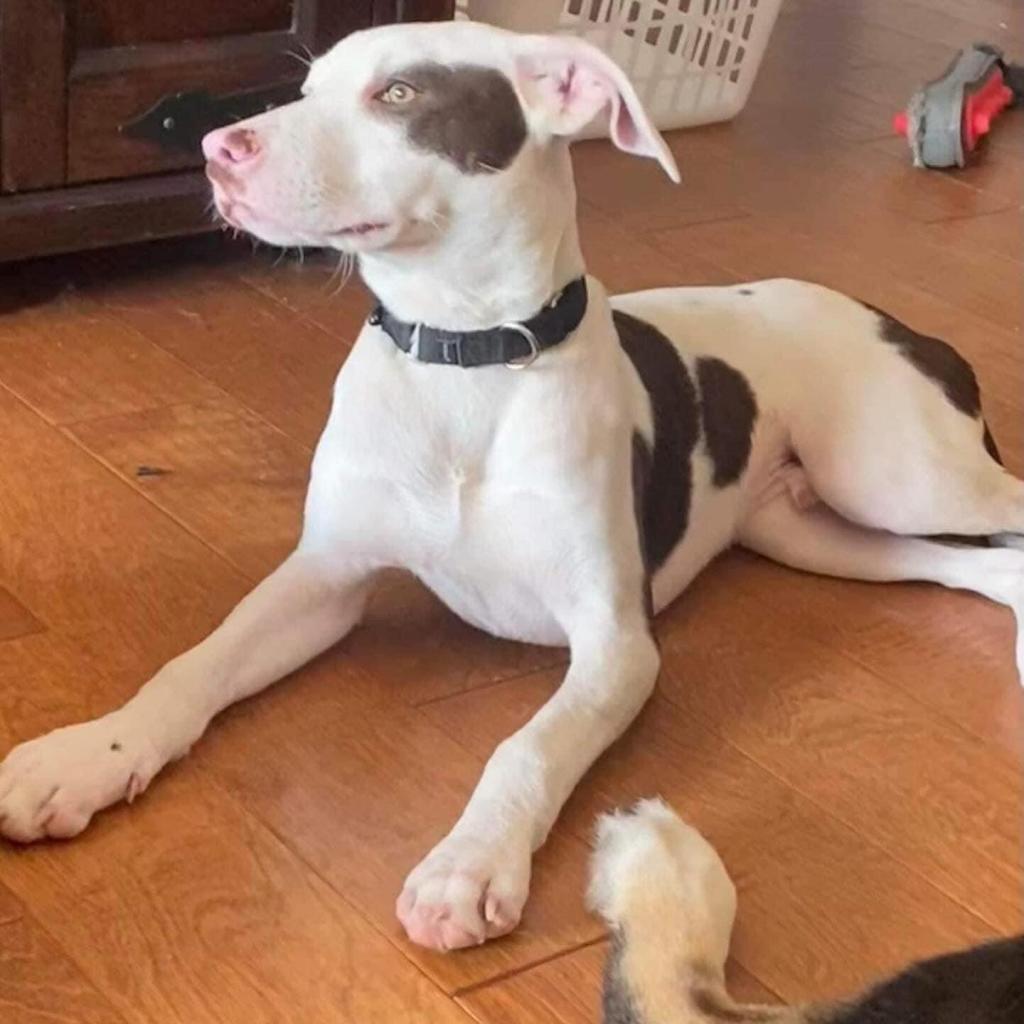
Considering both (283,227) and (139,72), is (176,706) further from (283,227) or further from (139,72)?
(139,72)

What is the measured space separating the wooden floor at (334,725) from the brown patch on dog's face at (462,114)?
501mm

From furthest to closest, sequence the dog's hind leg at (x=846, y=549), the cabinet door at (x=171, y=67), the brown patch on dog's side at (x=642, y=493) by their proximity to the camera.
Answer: the cabinet door at (x=171, y=67) → the dog's hind leg at (x=846, y=549) → the brown patch on dog's side at (x=642, y=493)

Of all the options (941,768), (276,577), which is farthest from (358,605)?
(941,768)

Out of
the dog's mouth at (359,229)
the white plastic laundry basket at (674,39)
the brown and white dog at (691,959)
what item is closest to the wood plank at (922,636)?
the brown and white dog at (691,959)

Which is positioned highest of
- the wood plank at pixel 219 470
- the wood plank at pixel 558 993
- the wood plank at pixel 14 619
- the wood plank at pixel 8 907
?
the wood plank at pixel 558 993

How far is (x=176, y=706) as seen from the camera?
1.58 metres

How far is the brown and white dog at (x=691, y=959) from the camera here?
3.25 ft

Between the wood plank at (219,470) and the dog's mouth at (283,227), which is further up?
the dog's mouth at (283,227)

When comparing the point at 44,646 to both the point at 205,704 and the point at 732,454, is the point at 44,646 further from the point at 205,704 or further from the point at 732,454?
the point at 732,454

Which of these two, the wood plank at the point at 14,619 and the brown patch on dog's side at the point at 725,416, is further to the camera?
the brown patch on dog's side at the point at 725,416

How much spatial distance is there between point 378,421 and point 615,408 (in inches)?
8.3

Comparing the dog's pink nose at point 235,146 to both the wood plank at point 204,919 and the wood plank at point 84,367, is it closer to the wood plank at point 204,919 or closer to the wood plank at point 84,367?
the wood plank at point 204,919

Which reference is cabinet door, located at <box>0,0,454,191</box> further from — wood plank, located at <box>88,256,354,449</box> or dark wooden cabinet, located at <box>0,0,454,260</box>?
wood plank, located at <box>88,256,354,449</box>

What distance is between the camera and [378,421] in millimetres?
1671
